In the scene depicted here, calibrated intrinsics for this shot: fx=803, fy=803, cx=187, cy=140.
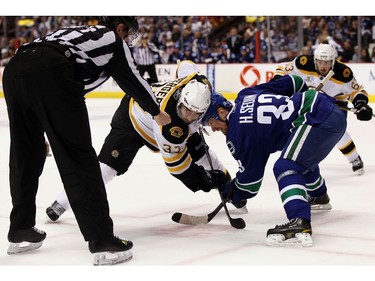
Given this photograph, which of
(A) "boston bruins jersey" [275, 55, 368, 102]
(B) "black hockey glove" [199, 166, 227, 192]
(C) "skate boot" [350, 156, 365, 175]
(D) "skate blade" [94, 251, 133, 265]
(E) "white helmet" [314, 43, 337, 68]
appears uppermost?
(E) "white helmet" [314, 43, 337, 68]

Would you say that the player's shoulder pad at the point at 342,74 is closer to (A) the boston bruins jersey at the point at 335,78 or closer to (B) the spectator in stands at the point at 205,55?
(A) the boston bruins jersey at the point at 335,78

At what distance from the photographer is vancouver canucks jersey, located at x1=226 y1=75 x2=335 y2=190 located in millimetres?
3539

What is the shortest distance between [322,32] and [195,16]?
88.6 inches

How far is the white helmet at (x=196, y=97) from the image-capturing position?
3.48m

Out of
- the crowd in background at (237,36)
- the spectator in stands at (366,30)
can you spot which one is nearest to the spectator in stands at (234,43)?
the crowd in background at (237,36)

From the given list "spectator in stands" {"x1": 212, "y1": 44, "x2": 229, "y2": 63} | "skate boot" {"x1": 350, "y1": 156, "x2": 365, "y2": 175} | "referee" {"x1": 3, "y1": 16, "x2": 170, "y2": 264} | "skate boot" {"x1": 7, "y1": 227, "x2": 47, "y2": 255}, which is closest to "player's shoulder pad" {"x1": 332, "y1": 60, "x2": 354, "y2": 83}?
"skate boot" {"x1": 350, "y1": 156, "x2": 365, "y2": 175}

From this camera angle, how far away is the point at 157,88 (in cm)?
388

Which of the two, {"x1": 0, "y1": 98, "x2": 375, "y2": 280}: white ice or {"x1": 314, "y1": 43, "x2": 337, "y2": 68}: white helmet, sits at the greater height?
{"x1": 314, "y1": 43, "x2": 337, "y2": 68}: white helmet

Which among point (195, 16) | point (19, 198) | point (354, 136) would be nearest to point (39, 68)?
point (19, 198)

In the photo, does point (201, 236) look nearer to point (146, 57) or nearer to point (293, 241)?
point (293, 241)

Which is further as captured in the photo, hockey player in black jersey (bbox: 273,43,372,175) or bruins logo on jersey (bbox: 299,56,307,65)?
bruins logo on jersey (bbox: 299,56,307,65)

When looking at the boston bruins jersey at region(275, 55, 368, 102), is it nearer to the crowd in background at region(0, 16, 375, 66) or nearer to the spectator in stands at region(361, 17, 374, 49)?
the crowd in background at region(0, 16, 375, 66)

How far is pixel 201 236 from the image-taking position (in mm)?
3686

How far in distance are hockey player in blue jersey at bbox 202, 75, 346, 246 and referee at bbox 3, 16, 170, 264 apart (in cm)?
50
